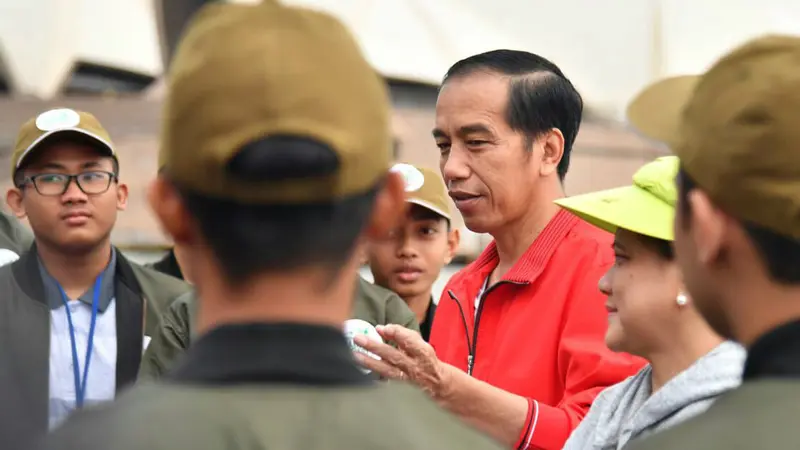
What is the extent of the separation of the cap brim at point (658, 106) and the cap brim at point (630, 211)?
0.10m

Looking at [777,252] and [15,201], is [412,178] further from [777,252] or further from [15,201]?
[777,252]

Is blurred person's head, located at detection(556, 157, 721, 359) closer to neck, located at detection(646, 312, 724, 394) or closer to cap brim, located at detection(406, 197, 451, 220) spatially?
neck, located at detection(646, 312, 724, 394)

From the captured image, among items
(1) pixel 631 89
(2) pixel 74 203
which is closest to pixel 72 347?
(2) pixel 74 203

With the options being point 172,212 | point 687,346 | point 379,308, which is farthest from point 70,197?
point 172,212

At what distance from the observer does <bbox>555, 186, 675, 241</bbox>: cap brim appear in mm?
1984

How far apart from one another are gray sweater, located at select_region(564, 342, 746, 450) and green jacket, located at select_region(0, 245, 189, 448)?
117cm

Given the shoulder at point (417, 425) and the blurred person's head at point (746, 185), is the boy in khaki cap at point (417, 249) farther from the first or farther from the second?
the shoulder at point (417, 425)

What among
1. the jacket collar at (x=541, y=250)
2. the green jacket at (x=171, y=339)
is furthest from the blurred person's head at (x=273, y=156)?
the green jacket at (x=171, y=339)

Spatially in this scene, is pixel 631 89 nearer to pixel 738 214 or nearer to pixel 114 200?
pixel 114 200

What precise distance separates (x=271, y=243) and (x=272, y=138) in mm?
87

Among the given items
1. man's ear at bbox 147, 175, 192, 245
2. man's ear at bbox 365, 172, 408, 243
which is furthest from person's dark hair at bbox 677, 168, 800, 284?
man's ear at bbox 147, 175, 192, 245

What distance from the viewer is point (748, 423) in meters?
1.14

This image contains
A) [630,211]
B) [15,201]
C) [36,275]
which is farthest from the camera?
[15,201]

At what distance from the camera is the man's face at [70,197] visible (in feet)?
10.9
